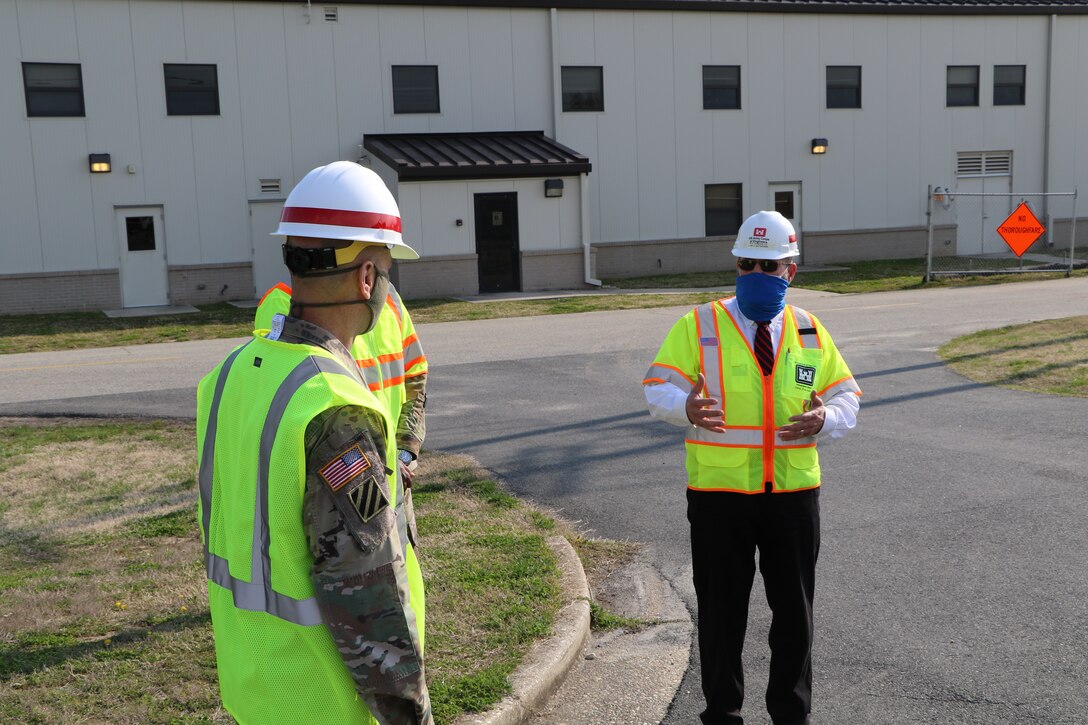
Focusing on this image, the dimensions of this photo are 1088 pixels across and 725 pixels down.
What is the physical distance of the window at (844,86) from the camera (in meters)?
29.4

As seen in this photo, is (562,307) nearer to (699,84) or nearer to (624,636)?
(699,84)

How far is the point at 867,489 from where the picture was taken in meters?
8.11

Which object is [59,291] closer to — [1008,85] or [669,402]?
[669,402]

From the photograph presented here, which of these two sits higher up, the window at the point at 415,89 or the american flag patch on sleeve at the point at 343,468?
the window at the point at 415,89

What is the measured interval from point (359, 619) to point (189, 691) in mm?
2667

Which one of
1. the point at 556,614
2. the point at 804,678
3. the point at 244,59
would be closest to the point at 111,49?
the point at 244,59

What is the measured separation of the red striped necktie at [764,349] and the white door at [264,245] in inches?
820

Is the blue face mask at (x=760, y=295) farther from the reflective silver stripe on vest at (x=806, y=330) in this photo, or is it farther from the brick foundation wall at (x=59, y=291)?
the brick foundation wall at (x=59, y=291)

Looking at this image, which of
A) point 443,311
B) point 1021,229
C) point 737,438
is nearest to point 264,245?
point 443,311

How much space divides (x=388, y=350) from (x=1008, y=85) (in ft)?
100

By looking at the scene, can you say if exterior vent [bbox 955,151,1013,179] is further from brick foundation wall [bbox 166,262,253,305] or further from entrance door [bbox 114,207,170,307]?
entrance door [bbox 114,207,170,307]

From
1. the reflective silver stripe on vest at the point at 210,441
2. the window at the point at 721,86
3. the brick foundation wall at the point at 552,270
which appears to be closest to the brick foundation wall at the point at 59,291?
the brick foundation wall at the point at 552,270

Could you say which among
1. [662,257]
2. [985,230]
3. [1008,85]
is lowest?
[662,257]

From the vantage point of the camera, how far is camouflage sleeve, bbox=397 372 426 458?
17.2 feet
